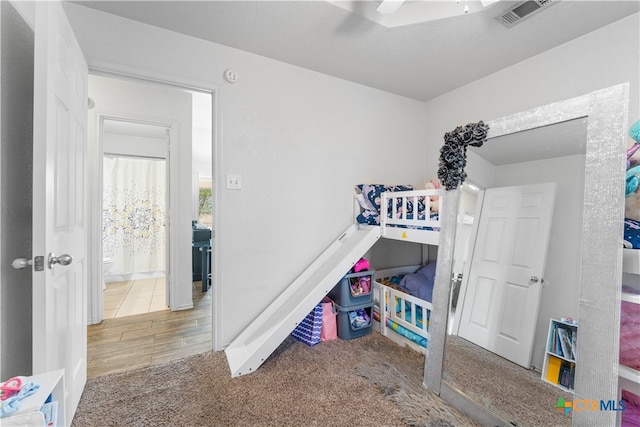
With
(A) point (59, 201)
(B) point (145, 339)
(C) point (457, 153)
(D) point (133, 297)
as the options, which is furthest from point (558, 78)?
(D) point (133, 297)

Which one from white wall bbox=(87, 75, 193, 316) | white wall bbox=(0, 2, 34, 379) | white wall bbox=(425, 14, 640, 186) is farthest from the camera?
white wall bbox=(87, 75, 193, 316)

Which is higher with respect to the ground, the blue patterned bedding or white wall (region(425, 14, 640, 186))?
white wall (region(425, 14, 640, 186))

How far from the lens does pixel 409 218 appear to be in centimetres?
214

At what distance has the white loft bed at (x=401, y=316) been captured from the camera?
2006 millimetres

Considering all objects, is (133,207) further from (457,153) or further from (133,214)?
(457,153)

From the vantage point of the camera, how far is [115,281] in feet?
13.2

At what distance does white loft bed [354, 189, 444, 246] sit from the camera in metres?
1.90

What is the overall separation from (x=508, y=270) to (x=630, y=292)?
0.43m

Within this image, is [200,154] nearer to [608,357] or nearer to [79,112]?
[79,112]

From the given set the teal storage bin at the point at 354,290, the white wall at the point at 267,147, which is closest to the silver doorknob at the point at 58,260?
the white wall at the point at 267,147

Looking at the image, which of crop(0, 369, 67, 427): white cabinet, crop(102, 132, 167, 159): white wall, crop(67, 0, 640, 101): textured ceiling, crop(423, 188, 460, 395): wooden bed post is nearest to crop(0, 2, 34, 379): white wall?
crop(0, 369, 67, 427): white cabinet

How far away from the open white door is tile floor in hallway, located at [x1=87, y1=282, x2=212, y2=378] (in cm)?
37

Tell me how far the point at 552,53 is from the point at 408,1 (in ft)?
3.88

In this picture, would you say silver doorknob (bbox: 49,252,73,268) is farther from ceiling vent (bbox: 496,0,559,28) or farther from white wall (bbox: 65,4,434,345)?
ceiling vent (bbox: 496,0,559,28)
